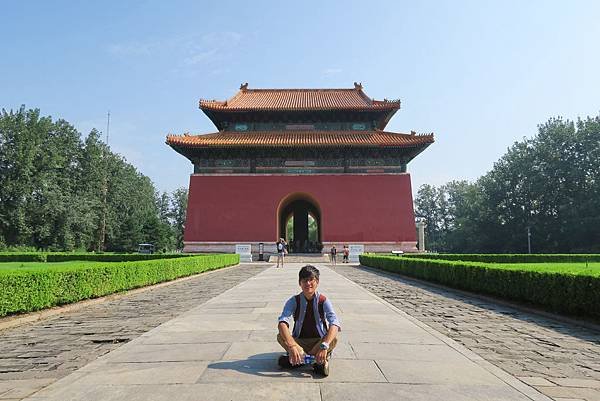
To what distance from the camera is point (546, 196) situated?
38344 millimetres

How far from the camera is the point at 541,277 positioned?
7.56 meters

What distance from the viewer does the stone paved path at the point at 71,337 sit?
371cm

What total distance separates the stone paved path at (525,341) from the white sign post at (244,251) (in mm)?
17753

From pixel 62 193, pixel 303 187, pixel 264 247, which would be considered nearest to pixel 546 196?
pixel 303 187

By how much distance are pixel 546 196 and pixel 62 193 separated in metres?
44.1

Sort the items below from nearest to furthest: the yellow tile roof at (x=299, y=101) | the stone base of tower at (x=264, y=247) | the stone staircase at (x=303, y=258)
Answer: the stone staircase at (x=303, y=258) < the stone base of tower at (x=264, y=247) < the yellow tile roof at (x=299, y=101)

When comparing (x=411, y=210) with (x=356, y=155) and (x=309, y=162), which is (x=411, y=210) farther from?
(x=309, y=162)

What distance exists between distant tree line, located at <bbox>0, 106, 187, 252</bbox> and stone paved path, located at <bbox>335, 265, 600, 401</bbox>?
3660cm

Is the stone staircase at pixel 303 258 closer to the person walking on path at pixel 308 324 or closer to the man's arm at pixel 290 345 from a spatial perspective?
the person walking on path at pixel 308 324

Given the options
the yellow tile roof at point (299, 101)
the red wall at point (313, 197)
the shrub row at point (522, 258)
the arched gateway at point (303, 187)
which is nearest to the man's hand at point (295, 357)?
the shrub row at point (522, 258)

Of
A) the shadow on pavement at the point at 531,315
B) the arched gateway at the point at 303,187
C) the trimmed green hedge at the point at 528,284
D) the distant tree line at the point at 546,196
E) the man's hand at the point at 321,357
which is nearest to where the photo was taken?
the man's hand at the point at 321,357

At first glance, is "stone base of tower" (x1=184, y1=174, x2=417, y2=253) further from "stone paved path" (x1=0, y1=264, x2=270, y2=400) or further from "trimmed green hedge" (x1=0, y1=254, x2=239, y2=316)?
"stone paved path" (x1=0, y1=264, x2=270, y2=400)

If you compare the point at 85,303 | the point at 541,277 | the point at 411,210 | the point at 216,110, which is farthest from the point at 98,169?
the point at 541,277

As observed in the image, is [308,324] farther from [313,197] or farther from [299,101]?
[299,101]
